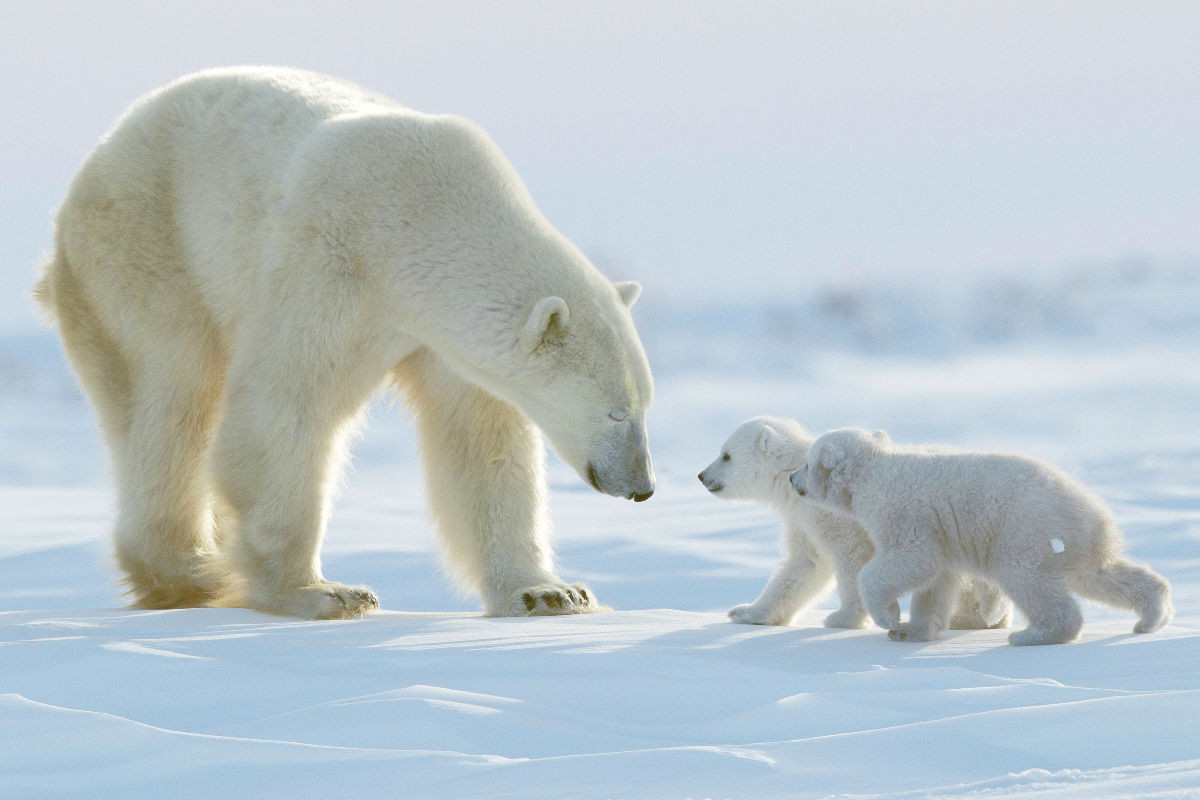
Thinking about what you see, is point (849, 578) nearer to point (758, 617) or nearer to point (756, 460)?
point (758, 617)

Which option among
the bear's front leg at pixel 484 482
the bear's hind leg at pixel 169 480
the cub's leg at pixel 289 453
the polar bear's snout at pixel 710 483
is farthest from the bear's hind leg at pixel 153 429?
the polar bear's snout at pixel 710 483

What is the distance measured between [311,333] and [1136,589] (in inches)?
110

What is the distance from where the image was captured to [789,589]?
4965mm

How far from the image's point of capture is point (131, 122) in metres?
5.86

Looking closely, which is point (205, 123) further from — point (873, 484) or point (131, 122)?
point (873, 484)

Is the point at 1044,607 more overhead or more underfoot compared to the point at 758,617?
more overhead

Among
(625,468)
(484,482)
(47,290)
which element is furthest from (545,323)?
(47,290)

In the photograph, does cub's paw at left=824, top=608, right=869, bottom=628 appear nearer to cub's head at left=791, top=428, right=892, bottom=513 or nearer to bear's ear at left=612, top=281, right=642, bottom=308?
cub's head at left=791, top=428, right=892, bottom=513

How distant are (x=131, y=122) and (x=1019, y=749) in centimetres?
448

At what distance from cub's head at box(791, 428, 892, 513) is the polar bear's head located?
54cm

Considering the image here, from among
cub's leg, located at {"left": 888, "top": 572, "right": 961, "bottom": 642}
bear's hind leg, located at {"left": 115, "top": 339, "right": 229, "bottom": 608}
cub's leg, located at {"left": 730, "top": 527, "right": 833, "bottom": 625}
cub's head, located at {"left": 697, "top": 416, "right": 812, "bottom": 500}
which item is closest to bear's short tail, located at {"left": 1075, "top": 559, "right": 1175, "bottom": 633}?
cub's leg, located at {"left": 888, "top": 572, "right": 961, "bottom": 642}

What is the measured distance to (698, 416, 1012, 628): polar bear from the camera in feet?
15.9

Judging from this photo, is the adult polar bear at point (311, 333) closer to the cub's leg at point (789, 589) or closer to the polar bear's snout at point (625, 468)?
the polar bear's snout at point (625, 468)

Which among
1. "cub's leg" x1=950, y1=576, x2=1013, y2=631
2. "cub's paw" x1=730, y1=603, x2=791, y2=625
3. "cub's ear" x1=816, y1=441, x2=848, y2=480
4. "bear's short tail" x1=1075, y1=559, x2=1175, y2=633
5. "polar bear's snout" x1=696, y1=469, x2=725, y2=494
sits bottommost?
"cub's paw" x1=730, y1=603, x2=791, y2=625
